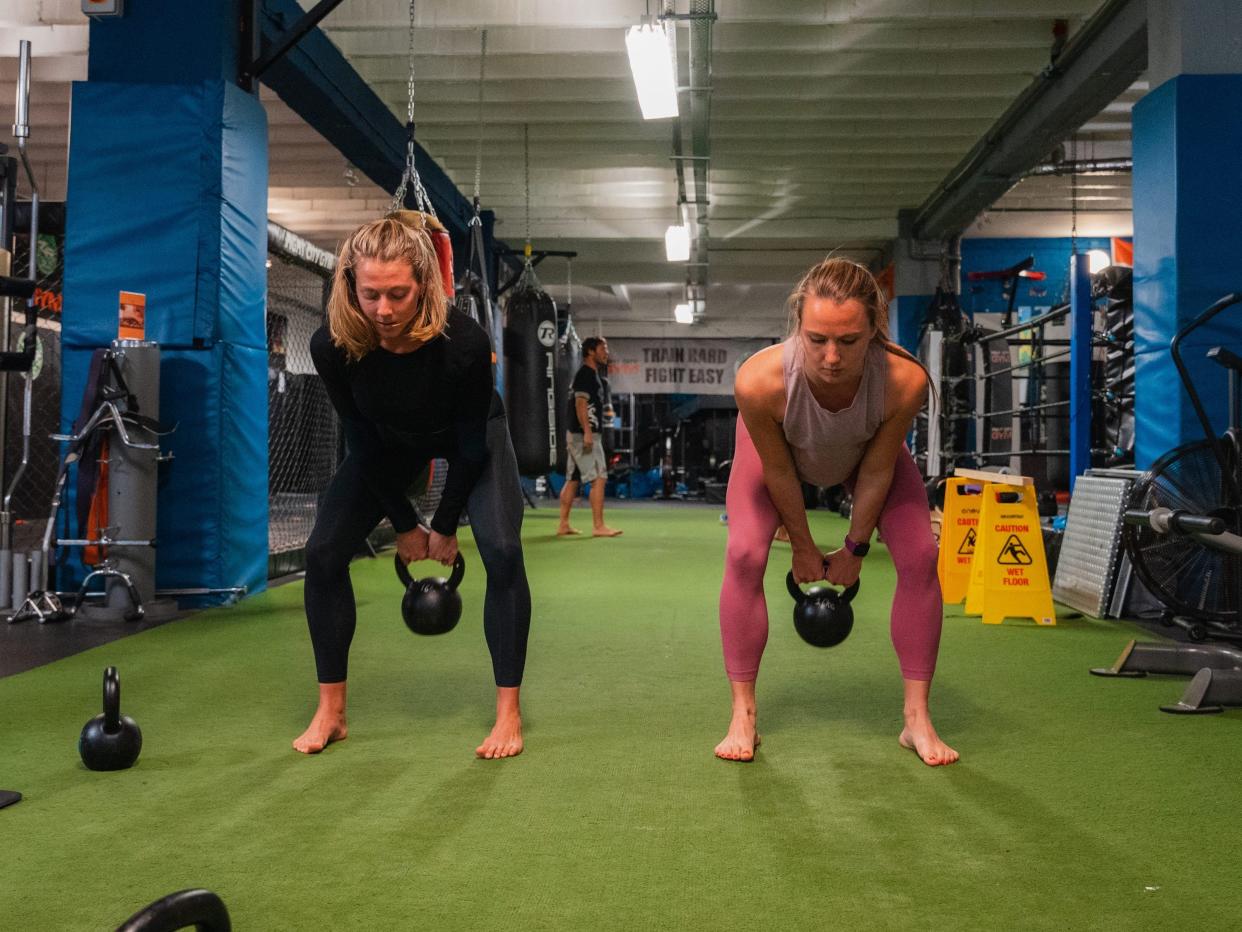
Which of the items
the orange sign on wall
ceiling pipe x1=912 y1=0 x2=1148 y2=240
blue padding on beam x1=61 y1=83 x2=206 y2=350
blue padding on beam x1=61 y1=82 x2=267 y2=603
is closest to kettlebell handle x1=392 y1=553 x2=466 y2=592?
blue padding on beam x1=61 y1=82 x2=267 y2=603

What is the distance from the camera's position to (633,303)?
2097 centimetres

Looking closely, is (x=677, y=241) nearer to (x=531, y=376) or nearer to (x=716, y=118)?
(x=716, y=118)

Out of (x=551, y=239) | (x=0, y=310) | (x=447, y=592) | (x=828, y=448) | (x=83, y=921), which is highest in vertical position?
(x=551, y=239)

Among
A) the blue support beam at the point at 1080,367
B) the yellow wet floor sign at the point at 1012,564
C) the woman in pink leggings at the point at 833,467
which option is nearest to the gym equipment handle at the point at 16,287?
the woman in pink leggings at the point at 833,467

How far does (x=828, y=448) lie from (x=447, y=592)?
1.07m

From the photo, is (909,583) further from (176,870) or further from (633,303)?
(633,303)

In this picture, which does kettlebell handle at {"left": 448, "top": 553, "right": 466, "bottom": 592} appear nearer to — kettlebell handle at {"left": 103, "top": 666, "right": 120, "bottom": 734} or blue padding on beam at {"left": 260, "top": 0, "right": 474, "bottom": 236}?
kettlebell handle at {"left": 103, "top": 666, "right": 120, "bottom": 734}

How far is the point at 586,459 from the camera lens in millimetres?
9109

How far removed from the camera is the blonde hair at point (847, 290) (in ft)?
7.57

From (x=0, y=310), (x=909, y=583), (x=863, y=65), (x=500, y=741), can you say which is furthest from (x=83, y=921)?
(x=863, y=65)

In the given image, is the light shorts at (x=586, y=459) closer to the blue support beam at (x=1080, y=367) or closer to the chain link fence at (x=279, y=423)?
the chain link fence at (x=279, y=423)

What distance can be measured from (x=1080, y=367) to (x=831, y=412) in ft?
13.2

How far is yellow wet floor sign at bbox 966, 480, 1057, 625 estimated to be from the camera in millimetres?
4832

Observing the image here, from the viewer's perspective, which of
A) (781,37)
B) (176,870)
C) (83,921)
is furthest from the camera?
→ (781,37)
